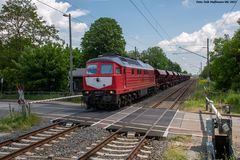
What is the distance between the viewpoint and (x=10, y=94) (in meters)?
41.5

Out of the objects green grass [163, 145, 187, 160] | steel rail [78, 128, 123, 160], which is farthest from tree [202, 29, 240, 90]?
green grass [163, 145, 187, 160]

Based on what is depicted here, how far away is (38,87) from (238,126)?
24481 millimetres

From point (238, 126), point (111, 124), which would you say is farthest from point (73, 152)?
point (238, 126)

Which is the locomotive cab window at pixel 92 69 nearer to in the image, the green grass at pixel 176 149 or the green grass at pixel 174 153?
the green grass at pixel 176 149

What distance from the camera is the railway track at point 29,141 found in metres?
11.3

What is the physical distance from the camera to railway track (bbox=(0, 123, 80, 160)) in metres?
11.3

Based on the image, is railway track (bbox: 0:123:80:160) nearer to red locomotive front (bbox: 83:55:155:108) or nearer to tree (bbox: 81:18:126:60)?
red locomotive front (bbox: 83:55:155:108)

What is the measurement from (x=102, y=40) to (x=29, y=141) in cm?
4809

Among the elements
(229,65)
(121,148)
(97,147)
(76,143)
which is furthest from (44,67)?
(97,147)

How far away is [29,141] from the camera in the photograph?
13.5 metres

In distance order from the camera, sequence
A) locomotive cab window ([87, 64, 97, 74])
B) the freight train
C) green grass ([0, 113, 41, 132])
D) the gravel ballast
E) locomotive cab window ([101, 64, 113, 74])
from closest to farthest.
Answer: the gravel ballast
green grass ([0, 113, 41, 132])
the freight train
locomotive cab window ([101, 64, 113, 74])
locomotive cab window ([87, 64, 97, 74])

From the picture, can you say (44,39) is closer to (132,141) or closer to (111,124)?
(111,124)

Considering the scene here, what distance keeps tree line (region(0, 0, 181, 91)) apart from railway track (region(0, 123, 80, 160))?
64.8ft

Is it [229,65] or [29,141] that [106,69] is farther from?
[229,65]
